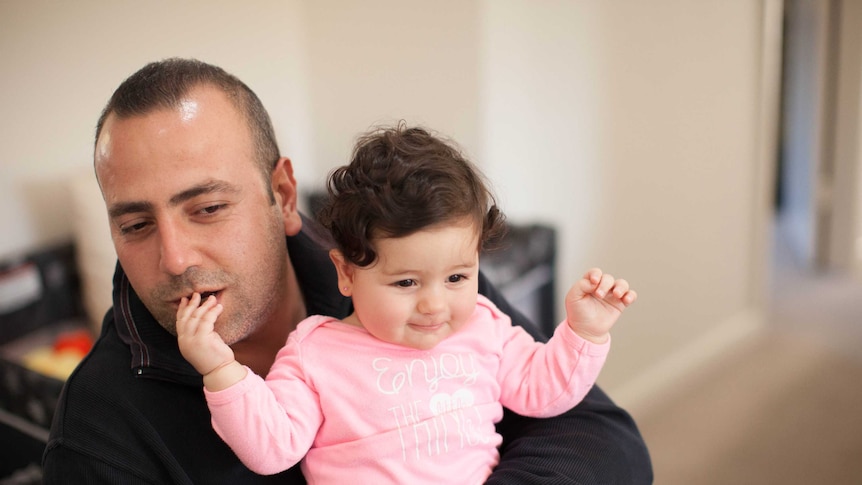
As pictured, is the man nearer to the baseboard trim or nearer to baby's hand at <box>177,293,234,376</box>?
baby's hand at <box>177,293,234,376</box>

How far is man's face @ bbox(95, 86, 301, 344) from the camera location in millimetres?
Result: 1014

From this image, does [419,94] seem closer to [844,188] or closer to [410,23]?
[410,23]

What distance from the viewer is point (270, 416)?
903 millimetres

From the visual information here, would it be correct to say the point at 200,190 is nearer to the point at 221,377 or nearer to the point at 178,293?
the point at 178,293

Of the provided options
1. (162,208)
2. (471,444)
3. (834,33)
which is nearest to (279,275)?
(162,208)

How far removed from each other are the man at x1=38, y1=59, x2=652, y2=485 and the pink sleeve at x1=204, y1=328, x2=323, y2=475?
4.9 inches

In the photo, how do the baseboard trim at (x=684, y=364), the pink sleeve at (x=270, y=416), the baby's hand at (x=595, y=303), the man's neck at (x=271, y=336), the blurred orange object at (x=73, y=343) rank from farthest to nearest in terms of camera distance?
the baseboard trim at (x=684, y=364) < the blurred orange object at (x=73, y=343) < the man's neck at (x=271, y=336) < the baby's hand at (x=595, y=303) < the pink sleeve at (x=270, y=416)

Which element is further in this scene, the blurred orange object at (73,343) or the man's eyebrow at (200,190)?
the blurred orange object at (73,343)

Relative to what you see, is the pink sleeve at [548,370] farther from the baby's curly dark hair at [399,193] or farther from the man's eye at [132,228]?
the man's eye at [132,228]

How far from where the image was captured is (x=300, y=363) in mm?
988

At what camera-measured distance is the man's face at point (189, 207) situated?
1.01 metres

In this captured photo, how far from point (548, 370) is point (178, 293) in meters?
0.50

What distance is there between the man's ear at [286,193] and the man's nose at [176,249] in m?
0.19

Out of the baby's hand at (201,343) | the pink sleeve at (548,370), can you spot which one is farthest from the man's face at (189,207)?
the pink sleeve at (548,370)
